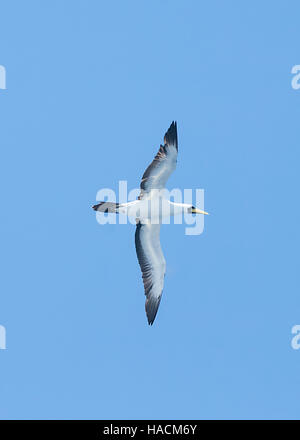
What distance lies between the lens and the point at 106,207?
81.9 ft

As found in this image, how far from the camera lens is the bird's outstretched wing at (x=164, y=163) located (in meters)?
24.6

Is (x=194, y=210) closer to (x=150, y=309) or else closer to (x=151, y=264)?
(x=151, y=264)

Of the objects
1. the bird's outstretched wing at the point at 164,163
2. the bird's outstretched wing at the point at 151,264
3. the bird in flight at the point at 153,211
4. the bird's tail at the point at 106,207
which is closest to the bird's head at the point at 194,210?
the bird in flight at the point at 153,211

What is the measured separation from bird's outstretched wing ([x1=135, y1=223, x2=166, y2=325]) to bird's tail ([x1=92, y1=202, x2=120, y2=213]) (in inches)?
49.7

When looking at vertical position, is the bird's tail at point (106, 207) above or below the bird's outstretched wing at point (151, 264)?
above

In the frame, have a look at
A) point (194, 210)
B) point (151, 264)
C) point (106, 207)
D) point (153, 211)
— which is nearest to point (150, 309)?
point (151, 264)

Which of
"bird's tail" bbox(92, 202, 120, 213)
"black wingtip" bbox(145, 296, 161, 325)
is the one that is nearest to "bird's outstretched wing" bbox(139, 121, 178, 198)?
"bird's tail" bbox(92, 202, 120, 213)

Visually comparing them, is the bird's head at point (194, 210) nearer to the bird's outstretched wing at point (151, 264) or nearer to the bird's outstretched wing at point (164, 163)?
the bird's outstretched wing at point (151, 264)

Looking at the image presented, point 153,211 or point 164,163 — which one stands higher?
point 164,163

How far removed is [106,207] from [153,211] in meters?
1.44

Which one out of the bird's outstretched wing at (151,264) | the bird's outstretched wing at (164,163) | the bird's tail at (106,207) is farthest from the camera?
the bird's outstretched wing at (151,264)

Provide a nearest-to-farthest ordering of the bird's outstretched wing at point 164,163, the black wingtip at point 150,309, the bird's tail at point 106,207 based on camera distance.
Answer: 1. the bird's outstretched wing at point 164,163
2. the bird's tail at point 106,207
3. the black wingtip at point 150,309

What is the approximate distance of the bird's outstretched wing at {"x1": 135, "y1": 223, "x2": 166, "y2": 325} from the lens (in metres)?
26.1

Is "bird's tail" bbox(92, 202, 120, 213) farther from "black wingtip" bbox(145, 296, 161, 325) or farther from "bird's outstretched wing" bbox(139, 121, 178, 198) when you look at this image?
"black wingtip" bbox(145, 296, 161, 325)
